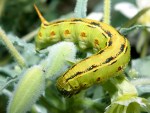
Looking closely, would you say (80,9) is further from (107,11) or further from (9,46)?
(9,46)

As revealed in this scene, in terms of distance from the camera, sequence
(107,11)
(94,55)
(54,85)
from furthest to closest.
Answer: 1. (54,85)
2. (107,11)
3. (94,55)

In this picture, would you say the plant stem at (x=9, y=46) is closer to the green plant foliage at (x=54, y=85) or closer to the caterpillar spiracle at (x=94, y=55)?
the green plant foliage at (x=54, y=85)

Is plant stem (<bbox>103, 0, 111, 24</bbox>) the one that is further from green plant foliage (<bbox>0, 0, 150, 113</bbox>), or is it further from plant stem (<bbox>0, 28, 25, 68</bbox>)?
plant stem (<bbox>0, 28, 25, 68</bbox>)

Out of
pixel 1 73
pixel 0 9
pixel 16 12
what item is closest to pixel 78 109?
pixel 1 73

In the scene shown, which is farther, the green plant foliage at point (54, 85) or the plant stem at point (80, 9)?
the plant stem at point (80, 9)

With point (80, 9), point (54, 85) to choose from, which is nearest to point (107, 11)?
point (80, 9)

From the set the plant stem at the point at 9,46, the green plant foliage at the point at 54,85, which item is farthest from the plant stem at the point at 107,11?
the plant stem at the point at 9,46

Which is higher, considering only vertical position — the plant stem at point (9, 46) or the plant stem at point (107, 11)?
the plant stem at point (9, 46)

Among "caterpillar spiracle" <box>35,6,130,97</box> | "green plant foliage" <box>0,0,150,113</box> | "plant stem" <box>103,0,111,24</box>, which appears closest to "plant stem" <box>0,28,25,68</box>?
"green plant foliage" <box>0,0,150,113</box>

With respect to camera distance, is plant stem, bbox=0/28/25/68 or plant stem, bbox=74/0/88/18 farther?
plant stem, bbox=74/0/88/18

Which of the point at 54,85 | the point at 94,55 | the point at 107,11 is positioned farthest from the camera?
the point at 54,85
